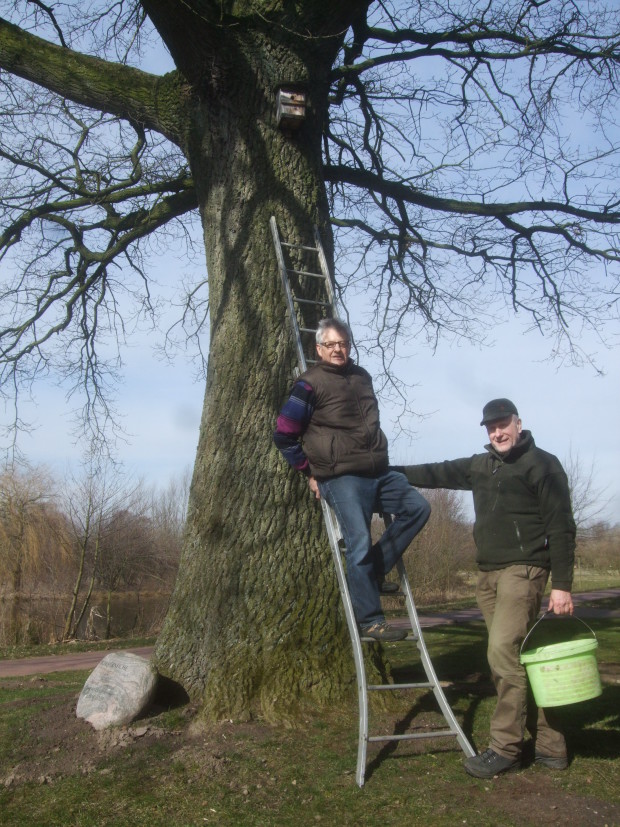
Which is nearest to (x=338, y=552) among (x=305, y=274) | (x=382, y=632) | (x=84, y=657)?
(x=382, y=632)

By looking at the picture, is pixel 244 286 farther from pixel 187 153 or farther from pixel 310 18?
pixel 310 18

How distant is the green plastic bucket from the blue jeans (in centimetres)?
87

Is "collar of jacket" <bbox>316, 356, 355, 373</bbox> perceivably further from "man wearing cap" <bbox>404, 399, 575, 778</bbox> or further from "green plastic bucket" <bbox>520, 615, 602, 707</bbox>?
"green plastic bucket" <bbox>520, 615, 602, 707</bbox>

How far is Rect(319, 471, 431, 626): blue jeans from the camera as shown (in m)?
4.07


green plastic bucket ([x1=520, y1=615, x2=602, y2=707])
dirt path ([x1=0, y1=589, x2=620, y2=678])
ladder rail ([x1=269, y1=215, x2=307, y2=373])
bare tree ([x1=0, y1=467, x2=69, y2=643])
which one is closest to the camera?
green plastic bucket ([x1=520, y1=615, x2=602, y2=707])

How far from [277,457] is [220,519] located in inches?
21.8

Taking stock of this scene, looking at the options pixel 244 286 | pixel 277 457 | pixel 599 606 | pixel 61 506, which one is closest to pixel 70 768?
pixel 277 457

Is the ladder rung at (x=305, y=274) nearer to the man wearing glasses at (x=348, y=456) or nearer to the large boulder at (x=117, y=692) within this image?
the man wearing glasses at (x=348, y=456)

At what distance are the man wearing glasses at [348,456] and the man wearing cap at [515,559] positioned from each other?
454mm

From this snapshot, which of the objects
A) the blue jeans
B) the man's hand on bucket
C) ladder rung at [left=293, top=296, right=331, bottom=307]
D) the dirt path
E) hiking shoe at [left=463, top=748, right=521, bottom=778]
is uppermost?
ladder rung at [left=293, top=296, right=331, bottom=307]

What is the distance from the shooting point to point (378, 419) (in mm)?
4422

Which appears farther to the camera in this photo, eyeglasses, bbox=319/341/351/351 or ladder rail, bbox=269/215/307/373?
ladder rail, bbox=269/215/307/373

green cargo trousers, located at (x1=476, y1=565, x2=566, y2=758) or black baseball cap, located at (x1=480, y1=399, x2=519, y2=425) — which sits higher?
black baseball cap, located at (x1=480, y1=399, x2=519, y2=425)

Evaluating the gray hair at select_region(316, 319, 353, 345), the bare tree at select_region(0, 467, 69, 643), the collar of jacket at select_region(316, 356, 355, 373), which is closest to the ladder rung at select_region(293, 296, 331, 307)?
the gray hair at select_region(316, 319, 353, 345)
